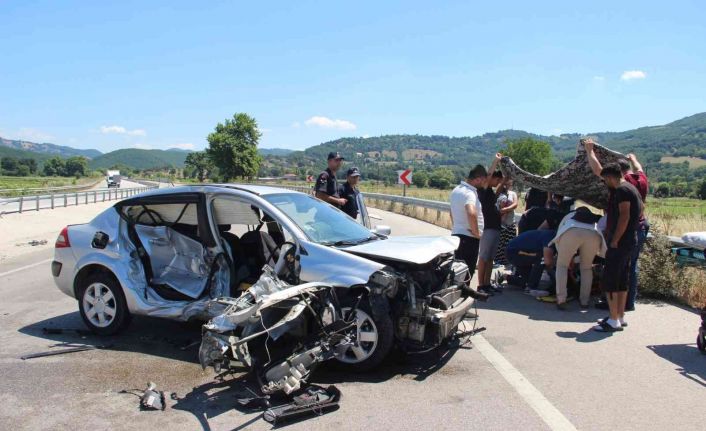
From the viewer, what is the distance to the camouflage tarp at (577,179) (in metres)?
8.09

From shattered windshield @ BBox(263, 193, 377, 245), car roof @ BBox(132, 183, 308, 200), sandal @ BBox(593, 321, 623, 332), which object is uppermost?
car roof @ BBox(132, 183, 308, 200)

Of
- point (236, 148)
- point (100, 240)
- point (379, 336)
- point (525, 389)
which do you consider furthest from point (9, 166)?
point (525, 389)

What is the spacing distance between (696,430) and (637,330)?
2828 millimetres

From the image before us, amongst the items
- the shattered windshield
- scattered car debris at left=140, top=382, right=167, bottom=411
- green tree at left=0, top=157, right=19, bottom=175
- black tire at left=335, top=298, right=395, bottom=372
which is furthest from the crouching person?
green tree at left=0, top=157, right=19, bottom=175

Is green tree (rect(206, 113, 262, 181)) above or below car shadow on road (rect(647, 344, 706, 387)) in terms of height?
above

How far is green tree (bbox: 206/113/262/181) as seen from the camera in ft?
235

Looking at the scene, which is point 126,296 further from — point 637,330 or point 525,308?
point 637,330

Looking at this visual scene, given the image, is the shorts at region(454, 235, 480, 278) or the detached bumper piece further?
the shorts at region(454, 235, 480, 278)

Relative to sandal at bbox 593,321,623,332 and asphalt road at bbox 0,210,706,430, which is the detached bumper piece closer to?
asphalt road at bbox 0,210,706,430

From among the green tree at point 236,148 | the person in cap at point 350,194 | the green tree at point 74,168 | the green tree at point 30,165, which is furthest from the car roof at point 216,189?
the green tree at point 74,168

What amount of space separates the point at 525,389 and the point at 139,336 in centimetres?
408

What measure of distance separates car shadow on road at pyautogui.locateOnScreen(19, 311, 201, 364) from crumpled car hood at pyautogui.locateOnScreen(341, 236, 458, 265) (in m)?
1.92

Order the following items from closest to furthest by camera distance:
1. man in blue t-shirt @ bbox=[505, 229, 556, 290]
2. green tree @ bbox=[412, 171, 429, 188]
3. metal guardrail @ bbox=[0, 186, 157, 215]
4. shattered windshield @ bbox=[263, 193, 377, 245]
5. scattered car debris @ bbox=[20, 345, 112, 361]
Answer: scattered car debris @ bbox=[20, 345, 112, 361] < shattered windshield @ bbox=[263, 193, 377, 245] < man in blue t-shirt @ bbox=[505, 229, 556, 290] < metal guardrail @ bbox=[0, 186, 157, 215] < green tree @ bbox=[412, 171, 429, 188]

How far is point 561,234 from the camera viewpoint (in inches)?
289
